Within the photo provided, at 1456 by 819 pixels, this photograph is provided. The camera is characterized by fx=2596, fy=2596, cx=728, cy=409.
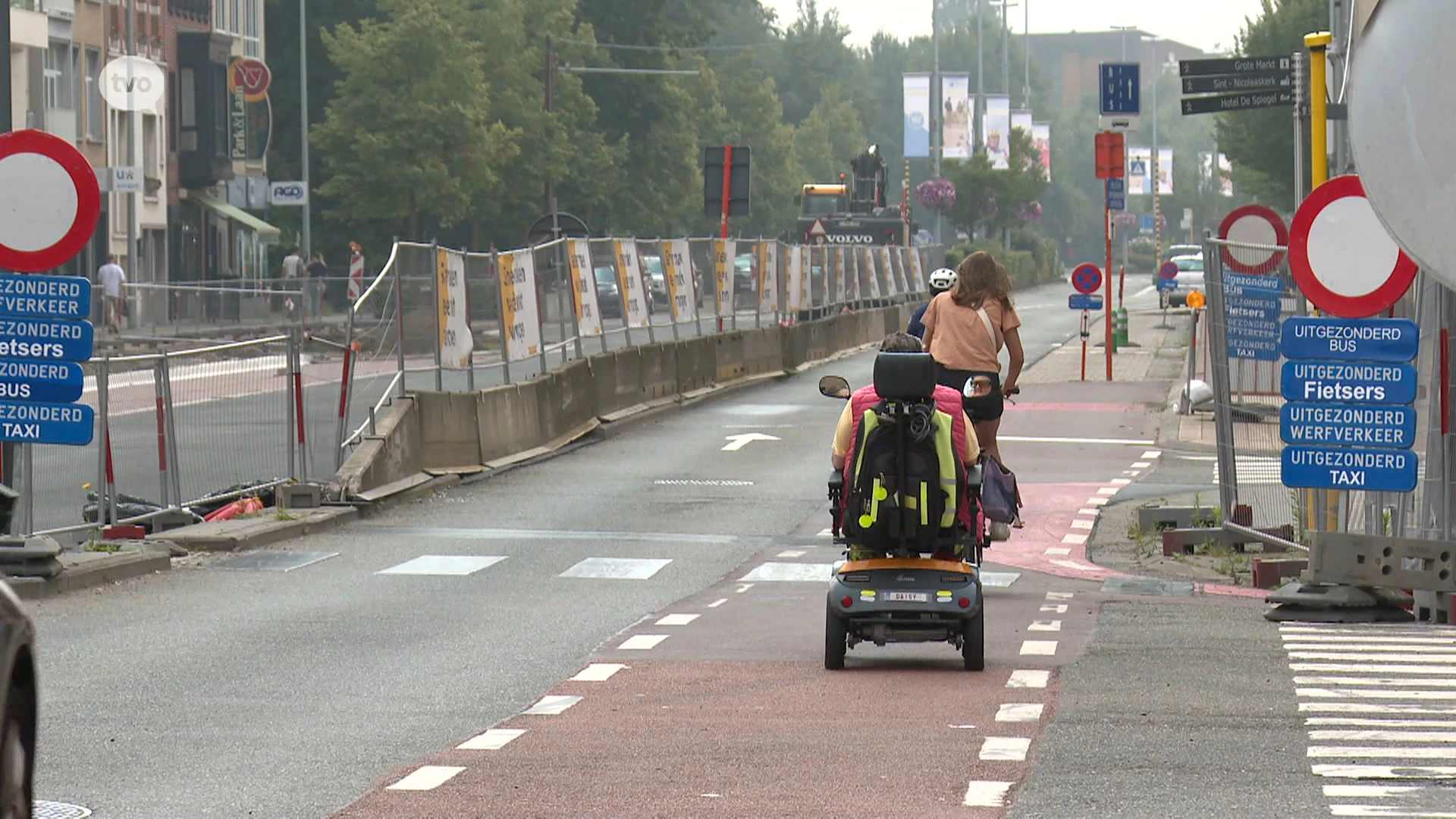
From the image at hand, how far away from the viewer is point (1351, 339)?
43.2ft

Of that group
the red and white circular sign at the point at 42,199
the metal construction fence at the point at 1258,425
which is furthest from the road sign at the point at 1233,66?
the red and white circular sign at the point at 42,199

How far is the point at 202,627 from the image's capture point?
41.5ft

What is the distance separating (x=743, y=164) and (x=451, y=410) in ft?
75.5

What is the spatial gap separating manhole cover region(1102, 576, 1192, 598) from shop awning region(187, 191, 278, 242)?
62738 mm

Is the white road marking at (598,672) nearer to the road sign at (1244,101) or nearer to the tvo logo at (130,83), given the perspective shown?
the road sign at (1244,101)

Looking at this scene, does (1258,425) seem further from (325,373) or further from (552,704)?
(325,373)

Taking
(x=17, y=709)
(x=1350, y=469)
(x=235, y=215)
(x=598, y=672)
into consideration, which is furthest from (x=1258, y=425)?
(x=235, y=215)

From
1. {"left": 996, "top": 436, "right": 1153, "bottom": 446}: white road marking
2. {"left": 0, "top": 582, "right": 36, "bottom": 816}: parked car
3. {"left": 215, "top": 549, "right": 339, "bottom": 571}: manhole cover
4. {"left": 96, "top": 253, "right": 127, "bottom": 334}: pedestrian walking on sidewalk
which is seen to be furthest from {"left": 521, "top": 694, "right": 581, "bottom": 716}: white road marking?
{"left": 96, "top": 253, "right": 127, "bottom": 334}: pedestrian walking on sidewalk

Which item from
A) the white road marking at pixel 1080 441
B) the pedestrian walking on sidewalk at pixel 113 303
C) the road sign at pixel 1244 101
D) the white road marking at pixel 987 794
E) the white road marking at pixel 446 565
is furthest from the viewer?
the pedestrian walking on sidewalk at pixel 113 303

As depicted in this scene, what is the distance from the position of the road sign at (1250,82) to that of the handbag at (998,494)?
424cm

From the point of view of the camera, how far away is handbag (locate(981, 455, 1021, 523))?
512 inches

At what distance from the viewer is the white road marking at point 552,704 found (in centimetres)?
982

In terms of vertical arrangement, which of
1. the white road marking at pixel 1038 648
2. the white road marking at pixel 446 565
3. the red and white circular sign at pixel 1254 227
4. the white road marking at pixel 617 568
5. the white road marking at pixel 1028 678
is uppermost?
the red and white circular sign at pixel 1254 227

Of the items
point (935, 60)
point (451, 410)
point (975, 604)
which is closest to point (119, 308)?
point (451, 410)
